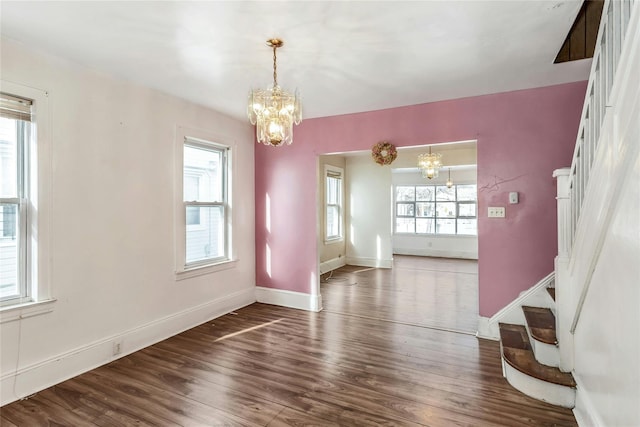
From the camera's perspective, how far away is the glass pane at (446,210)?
9.04 meters

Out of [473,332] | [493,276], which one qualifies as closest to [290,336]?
[473,332]

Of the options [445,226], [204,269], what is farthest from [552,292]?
[445,226]

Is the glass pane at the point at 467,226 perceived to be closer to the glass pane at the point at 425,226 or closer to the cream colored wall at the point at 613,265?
the glass pane at the point at 425,226

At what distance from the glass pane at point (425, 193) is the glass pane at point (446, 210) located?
0.31m

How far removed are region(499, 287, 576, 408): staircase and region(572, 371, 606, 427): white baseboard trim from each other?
0.06 m

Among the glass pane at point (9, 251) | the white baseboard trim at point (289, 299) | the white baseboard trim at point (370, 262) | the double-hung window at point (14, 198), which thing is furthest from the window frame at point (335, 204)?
the glass pane at point (9, 251)

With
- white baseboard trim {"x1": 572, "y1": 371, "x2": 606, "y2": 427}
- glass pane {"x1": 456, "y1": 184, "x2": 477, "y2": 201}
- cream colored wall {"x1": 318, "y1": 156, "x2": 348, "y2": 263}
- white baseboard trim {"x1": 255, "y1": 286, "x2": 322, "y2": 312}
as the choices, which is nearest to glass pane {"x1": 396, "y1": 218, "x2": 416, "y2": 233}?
glass pane {"x1": 456, "y1": 184, "x2": 477, "y2": 201}

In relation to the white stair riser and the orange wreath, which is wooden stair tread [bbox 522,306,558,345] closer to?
the white stair riser

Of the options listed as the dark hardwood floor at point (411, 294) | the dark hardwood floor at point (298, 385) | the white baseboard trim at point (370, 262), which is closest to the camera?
the dark hardwood floor at point (298, 385)

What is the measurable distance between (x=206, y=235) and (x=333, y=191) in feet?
12.4

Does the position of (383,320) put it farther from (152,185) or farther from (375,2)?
(375,2)

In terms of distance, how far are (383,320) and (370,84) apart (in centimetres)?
271

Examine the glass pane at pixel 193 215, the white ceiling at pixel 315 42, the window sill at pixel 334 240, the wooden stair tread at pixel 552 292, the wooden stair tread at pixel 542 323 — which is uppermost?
the white ceiling at pixel 315 42

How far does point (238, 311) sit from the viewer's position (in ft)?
14.3
